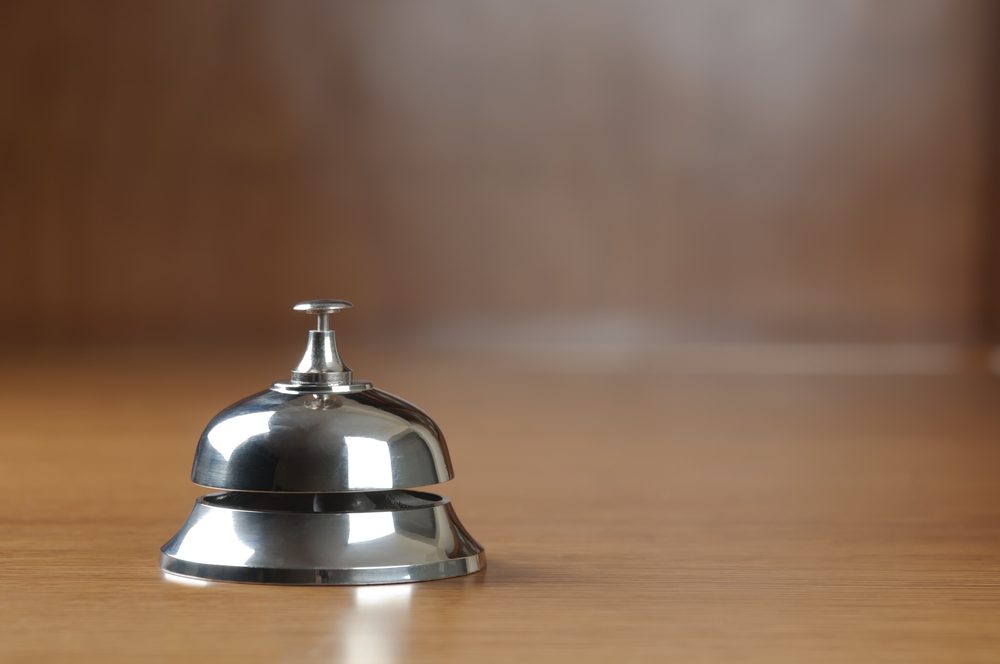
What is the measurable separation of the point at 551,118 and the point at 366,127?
41 centimetres

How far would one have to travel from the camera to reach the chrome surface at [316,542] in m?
0.39

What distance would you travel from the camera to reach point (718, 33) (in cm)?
290

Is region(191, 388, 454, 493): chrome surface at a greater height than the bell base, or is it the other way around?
region(191, 388, 454, 493): chrome surface

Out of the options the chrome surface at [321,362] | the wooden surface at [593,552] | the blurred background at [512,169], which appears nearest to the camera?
the wooden surface at [593,552]

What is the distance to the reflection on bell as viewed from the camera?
1.30 feet

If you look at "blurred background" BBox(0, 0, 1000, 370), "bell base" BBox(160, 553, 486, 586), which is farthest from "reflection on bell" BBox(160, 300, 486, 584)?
"blurred background" BBox(0, 0, 1000, 370)

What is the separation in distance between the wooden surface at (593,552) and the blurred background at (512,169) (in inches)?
64.1

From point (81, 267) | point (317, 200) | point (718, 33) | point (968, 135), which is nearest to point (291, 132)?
point (317, 200)

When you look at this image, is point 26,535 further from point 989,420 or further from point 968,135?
point 968,135

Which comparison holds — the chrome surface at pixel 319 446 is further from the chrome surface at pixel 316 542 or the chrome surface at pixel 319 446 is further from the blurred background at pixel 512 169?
the blurred background at pixel 512 169

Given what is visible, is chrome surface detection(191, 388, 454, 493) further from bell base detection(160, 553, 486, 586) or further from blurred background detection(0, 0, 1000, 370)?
blurred background detection(0, 0, 1000, 370)

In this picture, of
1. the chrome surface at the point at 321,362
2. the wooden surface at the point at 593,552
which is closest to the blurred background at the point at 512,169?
the wooden surface at the point at 593,552

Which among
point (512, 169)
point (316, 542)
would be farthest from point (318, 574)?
point (512, 169)

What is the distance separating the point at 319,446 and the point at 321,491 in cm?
1
